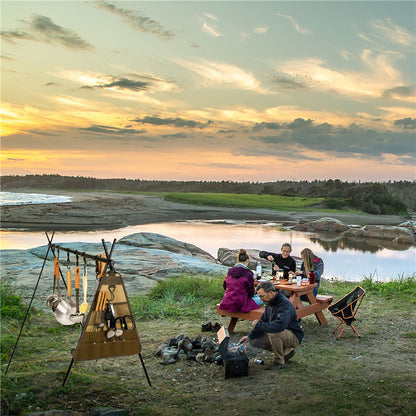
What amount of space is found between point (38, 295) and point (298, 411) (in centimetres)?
763

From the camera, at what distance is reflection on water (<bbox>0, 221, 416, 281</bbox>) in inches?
780

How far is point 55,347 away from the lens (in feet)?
25.7

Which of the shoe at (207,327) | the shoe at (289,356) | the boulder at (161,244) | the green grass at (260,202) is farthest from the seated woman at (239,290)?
the green grass at (260,202)

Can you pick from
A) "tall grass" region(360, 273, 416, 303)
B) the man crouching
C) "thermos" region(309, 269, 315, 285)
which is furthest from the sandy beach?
the man crouching

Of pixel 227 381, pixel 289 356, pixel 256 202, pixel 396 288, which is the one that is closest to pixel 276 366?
pixel 289 356

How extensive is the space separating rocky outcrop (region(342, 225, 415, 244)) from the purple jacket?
24044 mm

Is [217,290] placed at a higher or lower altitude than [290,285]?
lower

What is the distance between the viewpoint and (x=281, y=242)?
27.5 meters

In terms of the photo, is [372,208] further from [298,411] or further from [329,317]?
[298,411]

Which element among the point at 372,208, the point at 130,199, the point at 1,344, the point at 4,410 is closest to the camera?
the point at 4,410

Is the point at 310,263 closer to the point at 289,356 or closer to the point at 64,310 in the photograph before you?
the point at 289,356

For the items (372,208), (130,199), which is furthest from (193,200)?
(372,208)

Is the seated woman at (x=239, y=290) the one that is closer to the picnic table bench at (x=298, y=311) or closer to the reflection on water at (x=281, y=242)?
the picnic table bench at (x=298, y=311)

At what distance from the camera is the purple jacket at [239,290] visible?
8.05m
